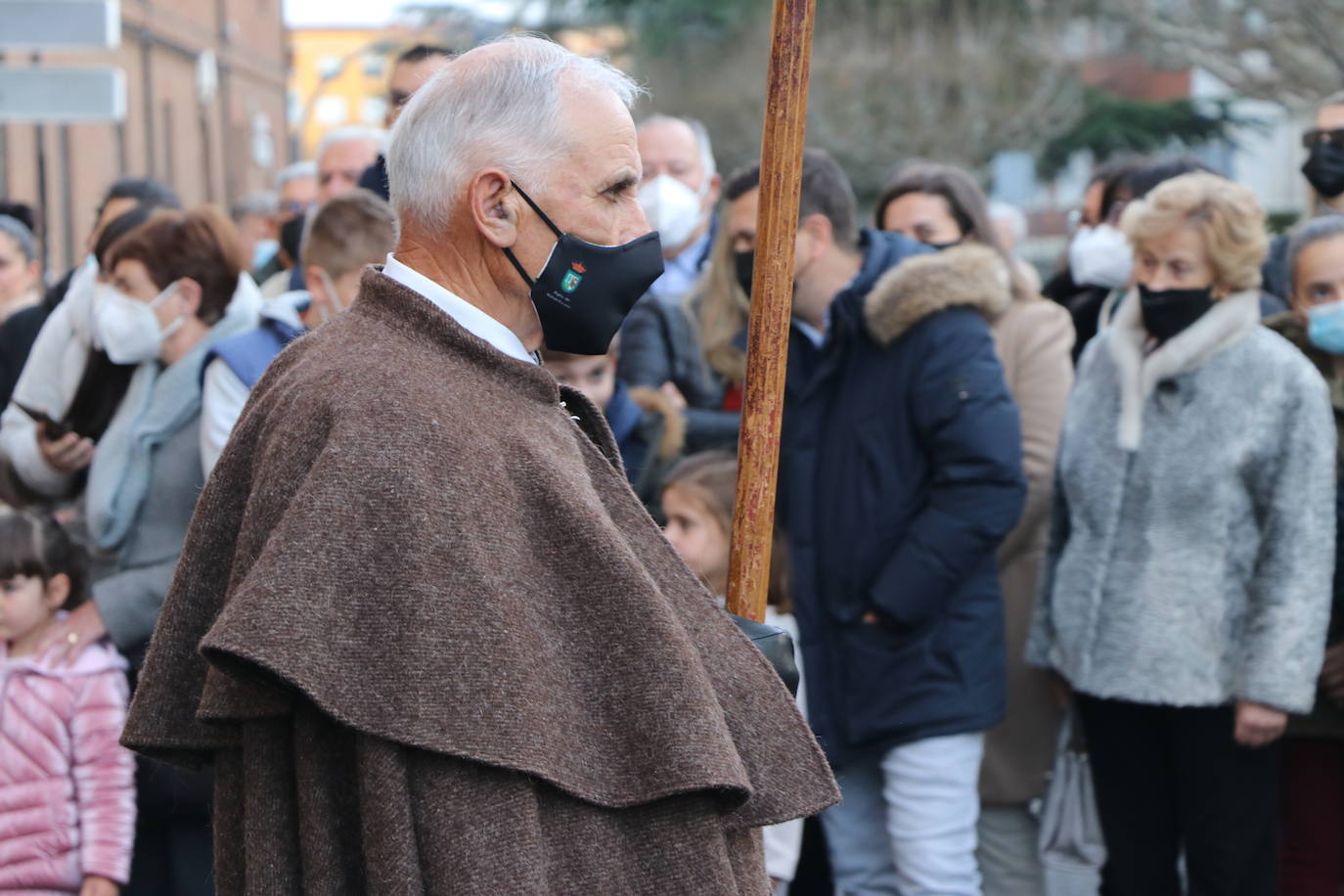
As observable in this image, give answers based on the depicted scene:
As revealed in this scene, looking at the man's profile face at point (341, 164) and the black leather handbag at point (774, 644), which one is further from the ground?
the black leather handbag at point (774, 644)

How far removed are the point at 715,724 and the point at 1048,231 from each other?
38014 millimetres

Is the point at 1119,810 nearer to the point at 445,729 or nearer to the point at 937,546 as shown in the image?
the point at 937,546

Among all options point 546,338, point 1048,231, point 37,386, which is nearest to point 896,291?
point 546,338

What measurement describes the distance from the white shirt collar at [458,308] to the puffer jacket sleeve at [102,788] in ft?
6.59

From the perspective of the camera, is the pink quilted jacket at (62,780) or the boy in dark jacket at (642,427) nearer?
the pink quilted jacket at (62,780)

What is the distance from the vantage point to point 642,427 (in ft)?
14.6

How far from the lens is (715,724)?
6.37 feet

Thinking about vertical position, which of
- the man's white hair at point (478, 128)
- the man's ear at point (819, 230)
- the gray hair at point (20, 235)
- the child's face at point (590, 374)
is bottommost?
the gray hair at point (20, 235)

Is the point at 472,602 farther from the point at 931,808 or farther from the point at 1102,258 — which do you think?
the point at 1102,258

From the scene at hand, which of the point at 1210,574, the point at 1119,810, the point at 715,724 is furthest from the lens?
the point at 1119,810

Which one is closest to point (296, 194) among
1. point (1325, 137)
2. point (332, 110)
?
point (1325, 137)

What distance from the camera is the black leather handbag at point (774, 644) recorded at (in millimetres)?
2270

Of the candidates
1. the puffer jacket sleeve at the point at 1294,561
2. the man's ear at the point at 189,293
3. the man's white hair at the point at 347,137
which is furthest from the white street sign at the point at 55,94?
the puffer jacket sleeve at the point at 1294,561

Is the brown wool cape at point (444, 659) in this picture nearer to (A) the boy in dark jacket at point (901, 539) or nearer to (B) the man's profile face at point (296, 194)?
(A) the boy in dark jacket at point (901, 539)
